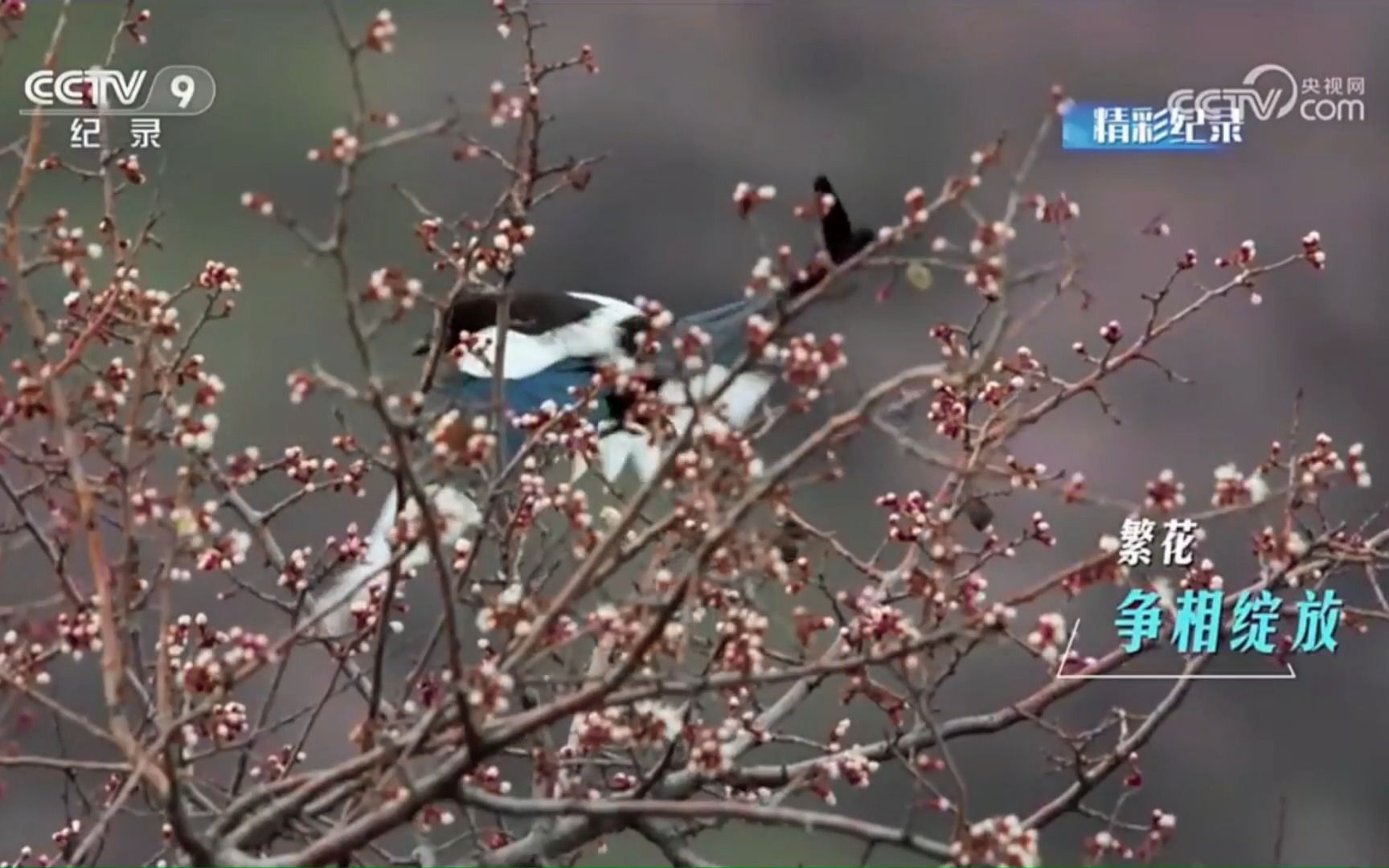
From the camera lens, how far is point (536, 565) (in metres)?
1.54

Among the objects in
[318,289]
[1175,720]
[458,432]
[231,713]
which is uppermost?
[318,289]

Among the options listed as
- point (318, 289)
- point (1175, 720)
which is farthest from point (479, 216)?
point (1175, 720)

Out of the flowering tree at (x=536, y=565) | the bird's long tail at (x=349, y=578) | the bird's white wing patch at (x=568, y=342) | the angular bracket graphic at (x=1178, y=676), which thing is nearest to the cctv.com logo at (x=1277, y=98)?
the flowering tree at (x=536, y=565)

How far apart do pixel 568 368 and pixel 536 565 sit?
43cm

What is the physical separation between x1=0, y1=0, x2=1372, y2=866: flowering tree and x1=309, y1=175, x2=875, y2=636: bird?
0.09 feet

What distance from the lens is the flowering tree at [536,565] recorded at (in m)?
1.24

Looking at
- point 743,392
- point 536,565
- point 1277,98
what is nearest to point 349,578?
point 536,565

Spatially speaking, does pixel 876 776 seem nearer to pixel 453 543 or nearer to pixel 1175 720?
pixel 1175 720

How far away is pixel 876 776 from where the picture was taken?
7.02 feet

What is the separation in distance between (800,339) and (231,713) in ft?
2.19

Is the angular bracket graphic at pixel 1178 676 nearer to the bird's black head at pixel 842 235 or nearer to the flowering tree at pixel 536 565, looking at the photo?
the flowering tree at pixel 536 565

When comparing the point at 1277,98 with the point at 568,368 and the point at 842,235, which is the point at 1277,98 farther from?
the point at 568,368

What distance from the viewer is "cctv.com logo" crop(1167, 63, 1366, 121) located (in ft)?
7.23

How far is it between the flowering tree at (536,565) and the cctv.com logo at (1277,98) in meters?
0.25
